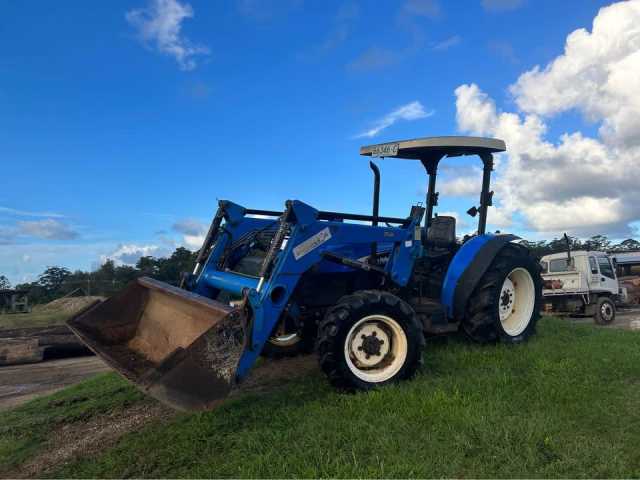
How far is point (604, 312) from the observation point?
56.5 feet

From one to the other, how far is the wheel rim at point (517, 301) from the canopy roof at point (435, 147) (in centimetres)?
162

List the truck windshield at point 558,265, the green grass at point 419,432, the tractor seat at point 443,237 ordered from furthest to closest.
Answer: the truck windshield at point 558,265, the tractor seat at point 443,237, the green grass at point 419,432

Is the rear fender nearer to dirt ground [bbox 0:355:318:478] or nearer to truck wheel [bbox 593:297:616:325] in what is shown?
dirt ground [bbox 0:355:318:478]

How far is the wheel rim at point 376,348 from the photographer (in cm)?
486

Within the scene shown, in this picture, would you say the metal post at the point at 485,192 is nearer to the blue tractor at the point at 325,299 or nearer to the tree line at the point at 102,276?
the blue tractor at the point at 325,299

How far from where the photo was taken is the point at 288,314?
5453 mm

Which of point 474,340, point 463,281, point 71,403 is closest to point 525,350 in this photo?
point 474,340

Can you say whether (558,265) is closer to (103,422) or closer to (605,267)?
(605,267)

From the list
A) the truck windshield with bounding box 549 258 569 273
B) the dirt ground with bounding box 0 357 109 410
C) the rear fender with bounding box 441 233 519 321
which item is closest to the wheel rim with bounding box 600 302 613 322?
the truck windshield with bounding box 549 258 569 273

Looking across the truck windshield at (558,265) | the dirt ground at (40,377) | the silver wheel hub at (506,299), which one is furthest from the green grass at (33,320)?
the truck windshield at (558,265)

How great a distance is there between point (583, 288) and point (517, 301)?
12.2 m

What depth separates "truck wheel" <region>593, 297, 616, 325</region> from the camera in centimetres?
1711

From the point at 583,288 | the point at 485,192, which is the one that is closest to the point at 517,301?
the point at 485,192

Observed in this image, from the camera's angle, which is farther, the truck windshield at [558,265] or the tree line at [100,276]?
the tree line at [100,276]
